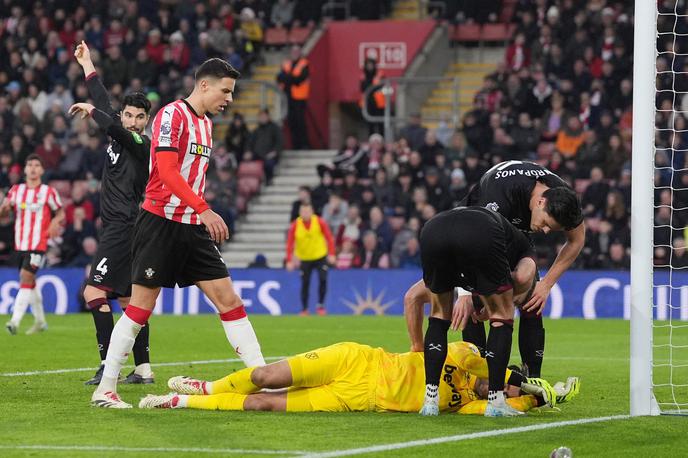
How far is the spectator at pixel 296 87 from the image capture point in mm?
28359

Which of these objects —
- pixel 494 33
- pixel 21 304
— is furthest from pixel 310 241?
pixel 494 33

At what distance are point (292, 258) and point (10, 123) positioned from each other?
9316 mm

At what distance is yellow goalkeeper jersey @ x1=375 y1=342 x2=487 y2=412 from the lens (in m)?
8.44

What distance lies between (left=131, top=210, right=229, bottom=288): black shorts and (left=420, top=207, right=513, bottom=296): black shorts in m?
1.57

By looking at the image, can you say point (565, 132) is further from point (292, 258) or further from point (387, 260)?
point (292, 258)

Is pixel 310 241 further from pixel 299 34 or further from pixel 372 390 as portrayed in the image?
pixel 372 390

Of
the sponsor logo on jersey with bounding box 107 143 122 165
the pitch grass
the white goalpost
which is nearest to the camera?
the pitch grass

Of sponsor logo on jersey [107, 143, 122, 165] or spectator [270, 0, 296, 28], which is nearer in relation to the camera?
sponsor logo on jersey [107, 143, 122, 165]

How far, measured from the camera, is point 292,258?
75.8 feet

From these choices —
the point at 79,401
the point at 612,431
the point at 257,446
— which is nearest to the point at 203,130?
the point at 79,401

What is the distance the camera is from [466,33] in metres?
30.2

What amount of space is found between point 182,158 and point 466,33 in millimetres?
22279

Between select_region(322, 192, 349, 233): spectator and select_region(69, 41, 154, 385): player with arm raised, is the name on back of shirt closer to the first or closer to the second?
select_region(69, 41, 154, 385): player with arm raised

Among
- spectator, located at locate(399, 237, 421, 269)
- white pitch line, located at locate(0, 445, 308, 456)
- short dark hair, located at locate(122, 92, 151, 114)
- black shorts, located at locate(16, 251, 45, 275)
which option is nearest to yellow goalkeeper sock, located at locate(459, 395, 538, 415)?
white pitch line, located at locate(0, 445, 308, 456)
